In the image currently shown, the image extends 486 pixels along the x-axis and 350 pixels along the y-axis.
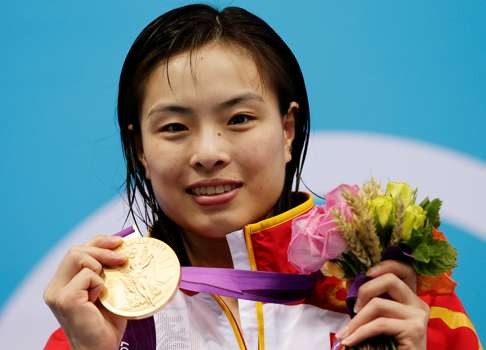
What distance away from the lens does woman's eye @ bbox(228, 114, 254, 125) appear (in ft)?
4.73

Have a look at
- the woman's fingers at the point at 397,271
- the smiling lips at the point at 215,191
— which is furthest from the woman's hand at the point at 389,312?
the smiling lips at the point at 215,191

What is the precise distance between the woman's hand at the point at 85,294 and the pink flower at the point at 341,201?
34cm

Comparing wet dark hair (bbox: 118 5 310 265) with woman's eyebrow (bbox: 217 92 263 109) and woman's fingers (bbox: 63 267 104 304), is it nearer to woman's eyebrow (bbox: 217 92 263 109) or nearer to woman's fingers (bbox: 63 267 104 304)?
woman's eyebrow (bbox: 217 92 263 109)

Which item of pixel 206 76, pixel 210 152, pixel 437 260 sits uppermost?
pixel 206 76

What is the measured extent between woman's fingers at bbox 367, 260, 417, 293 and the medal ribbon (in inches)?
10.0

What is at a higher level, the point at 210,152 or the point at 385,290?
the point at 210,152

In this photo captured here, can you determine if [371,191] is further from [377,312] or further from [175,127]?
[175,127]

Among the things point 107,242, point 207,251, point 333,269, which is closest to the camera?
point 333,269

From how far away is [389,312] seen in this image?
1.16m

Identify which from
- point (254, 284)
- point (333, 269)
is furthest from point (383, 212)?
point (254, 284)

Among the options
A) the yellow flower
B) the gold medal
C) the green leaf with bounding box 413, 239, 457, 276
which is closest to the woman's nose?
the gold medal

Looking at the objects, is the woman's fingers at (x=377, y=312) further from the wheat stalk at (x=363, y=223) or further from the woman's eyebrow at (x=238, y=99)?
the woman's eyebrow at (x=238, y=99)

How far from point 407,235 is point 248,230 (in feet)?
1.11

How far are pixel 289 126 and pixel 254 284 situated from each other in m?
0.35
